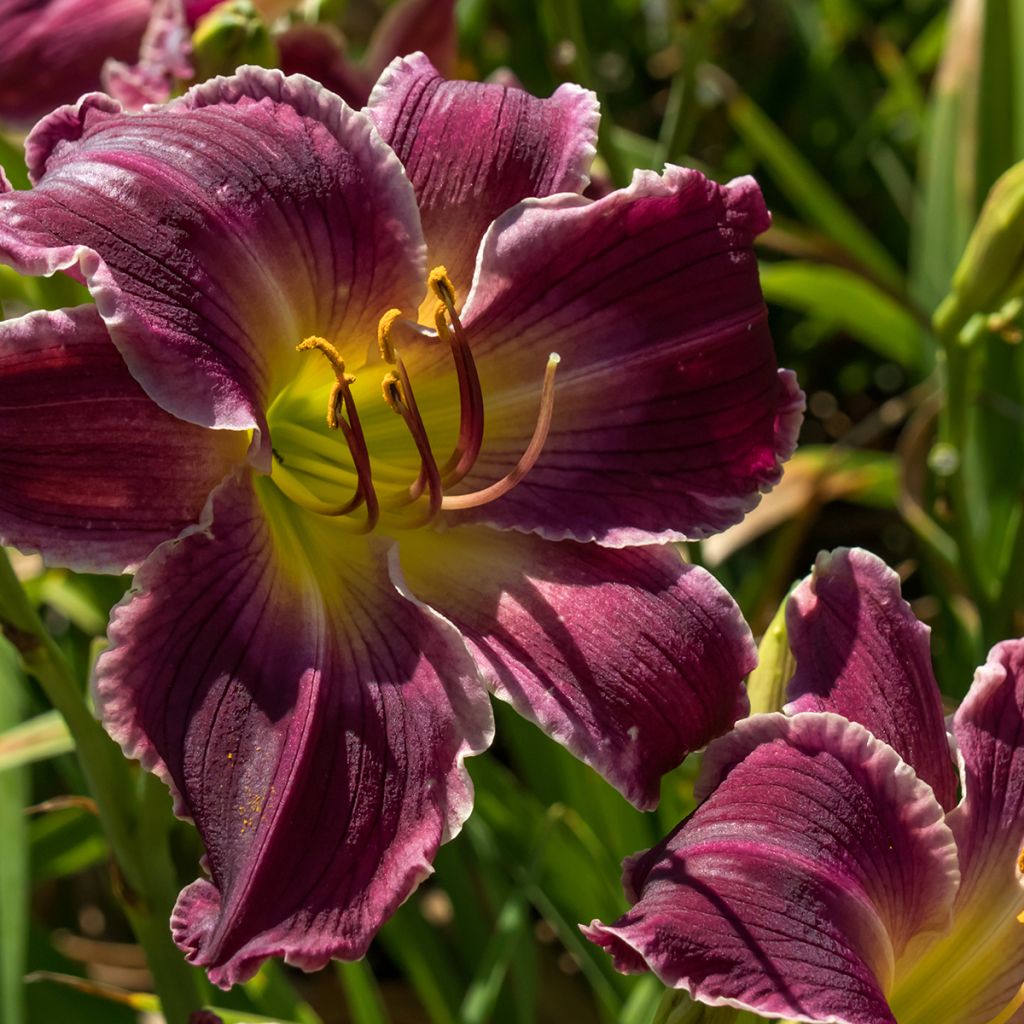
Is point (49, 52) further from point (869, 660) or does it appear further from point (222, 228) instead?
point (869, 660)

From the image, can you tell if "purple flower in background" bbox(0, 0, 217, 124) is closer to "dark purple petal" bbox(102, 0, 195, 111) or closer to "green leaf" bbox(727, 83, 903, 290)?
"dark purple petal" bbox(102, 0, 195, 111)

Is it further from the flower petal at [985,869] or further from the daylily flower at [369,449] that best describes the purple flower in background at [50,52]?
the flower petal at [985,869]

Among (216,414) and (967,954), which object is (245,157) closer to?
(216,414)

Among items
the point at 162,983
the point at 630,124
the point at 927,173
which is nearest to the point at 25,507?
the point at 162,983

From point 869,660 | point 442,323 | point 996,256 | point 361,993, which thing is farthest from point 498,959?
point 996,256

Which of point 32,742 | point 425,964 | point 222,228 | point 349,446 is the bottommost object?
point 425,964
